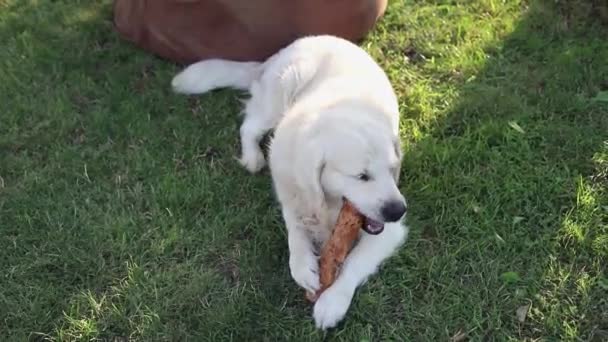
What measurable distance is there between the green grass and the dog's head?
1.36ft

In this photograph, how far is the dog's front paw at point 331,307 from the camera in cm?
320

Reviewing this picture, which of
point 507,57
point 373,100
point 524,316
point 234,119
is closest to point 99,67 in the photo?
point 234,119

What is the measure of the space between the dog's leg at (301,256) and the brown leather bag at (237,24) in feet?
4.07

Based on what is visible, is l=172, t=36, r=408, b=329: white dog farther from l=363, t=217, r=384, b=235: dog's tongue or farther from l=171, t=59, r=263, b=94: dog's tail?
l=171, t=59, r=263, b=94: dog's tail

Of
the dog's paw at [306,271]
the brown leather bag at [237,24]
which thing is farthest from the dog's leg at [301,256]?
the brown leather bag at [237,24]

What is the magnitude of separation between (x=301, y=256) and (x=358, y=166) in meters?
0.53

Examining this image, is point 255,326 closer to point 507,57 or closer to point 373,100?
point 373,100

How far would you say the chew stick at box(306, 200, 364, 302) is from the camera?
3277 millimetres

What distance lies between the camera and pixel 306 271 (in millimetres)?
3330

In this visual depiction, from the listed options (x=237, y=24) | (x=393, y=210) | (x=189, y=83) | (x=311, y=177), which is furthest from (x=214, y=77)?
(x=393, y=210)

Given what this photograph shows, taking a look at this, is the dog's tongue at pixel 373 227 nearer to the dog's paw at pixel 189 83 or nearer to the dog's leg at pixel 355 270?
the dog's leg at pixel 355 270

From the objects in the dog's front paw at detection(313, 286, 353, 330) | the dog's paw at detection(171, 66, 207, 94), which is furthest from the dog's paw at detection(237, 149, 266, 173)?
the dog's front paw at detection(313, 286, 353, 330)

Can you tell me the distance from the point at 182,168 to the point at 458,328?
5.32 ft

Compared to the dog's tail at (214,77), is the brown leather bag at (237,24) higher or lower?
higher
